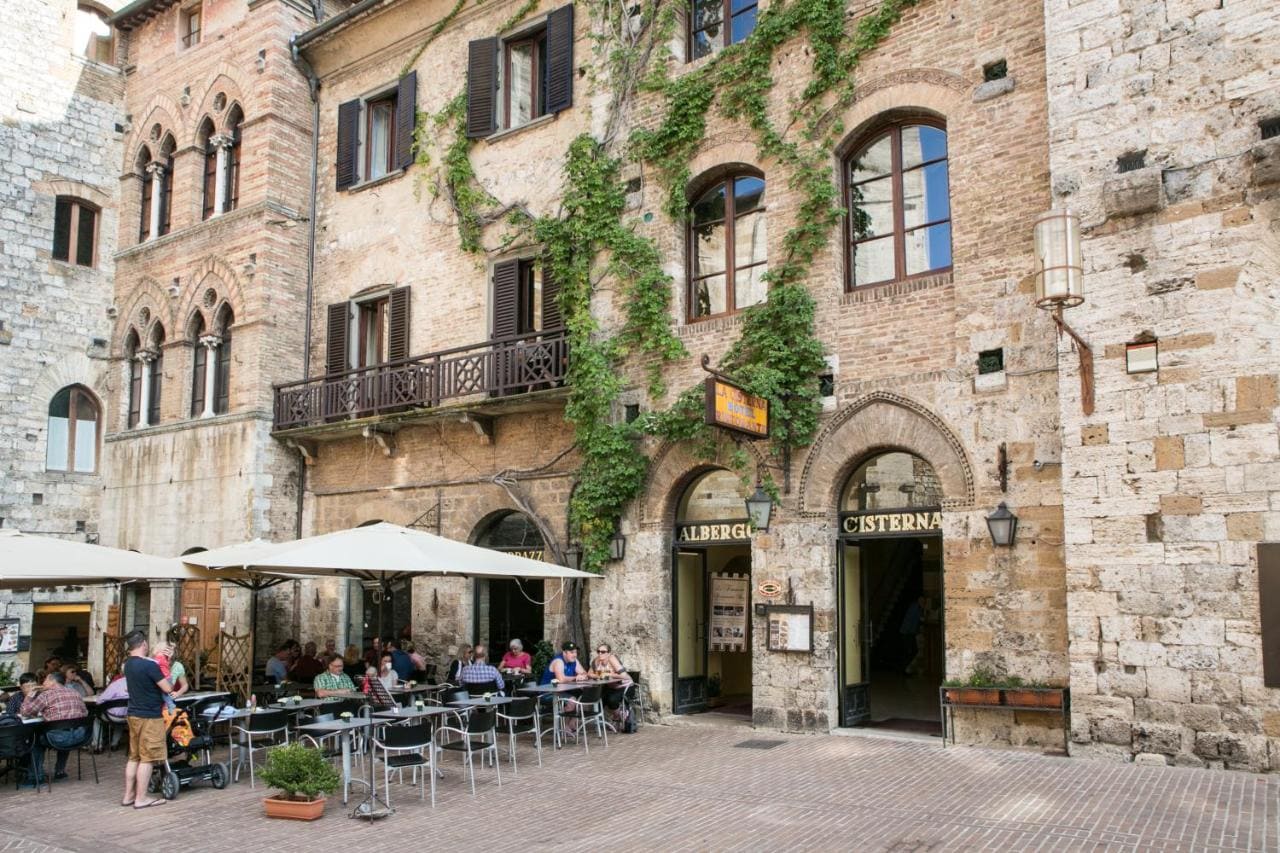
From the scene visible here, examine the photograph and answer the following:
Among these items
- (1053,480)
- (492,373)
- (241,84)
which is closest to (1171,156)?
(1053,480)

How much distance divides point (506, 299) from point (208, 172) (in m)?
8.51

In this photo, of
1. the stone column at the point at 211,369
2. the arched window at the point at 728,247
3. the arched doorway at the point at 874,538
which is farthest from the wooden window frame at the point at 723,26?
the stone column at the point at 211,369

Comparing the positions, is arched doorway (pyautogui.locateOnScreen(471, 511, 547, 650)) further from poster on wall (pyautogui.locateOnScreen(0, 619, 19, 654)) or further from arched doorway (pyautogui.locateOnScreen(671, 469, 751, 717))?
poster on wall (pyautogui.locateOnScreen(0, 619, 19, 654))

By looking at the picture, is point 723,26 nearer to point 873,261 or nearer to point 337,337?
point 873,261

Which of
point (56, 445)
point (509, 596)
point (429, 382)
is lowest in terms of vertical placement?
point (509, 596)

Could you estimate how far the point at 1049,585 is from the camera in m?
11.4

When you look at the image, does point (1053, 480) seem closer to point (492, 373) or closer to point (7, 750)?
point (492, 373)

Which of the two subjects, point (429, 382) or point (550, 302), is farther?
point (429, 382)

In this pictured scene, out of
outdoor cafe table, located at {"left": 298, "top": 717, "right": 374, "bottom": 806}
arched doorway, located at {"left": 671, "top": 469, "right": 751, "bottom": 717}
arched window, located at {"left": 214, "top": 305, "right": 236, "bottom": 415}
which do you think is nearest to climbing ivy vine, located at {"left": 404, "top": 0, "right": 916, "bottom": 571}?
arched doorway, located at {"left": 671, "top": 469, "right": 751, "bottom": 717}

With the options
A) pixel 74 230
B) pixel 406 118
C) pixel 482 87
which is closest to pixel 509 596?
pixel 482 87

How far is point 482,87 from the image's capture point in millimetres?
17797

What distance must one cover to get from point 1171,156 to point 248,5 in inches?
661

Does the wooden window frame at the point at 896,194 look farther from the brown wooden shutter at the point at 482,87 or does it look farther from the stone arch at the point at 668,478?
the brown wooden shutter at the point at 482,87

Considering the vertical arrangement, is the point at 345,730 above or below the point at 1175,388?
below
